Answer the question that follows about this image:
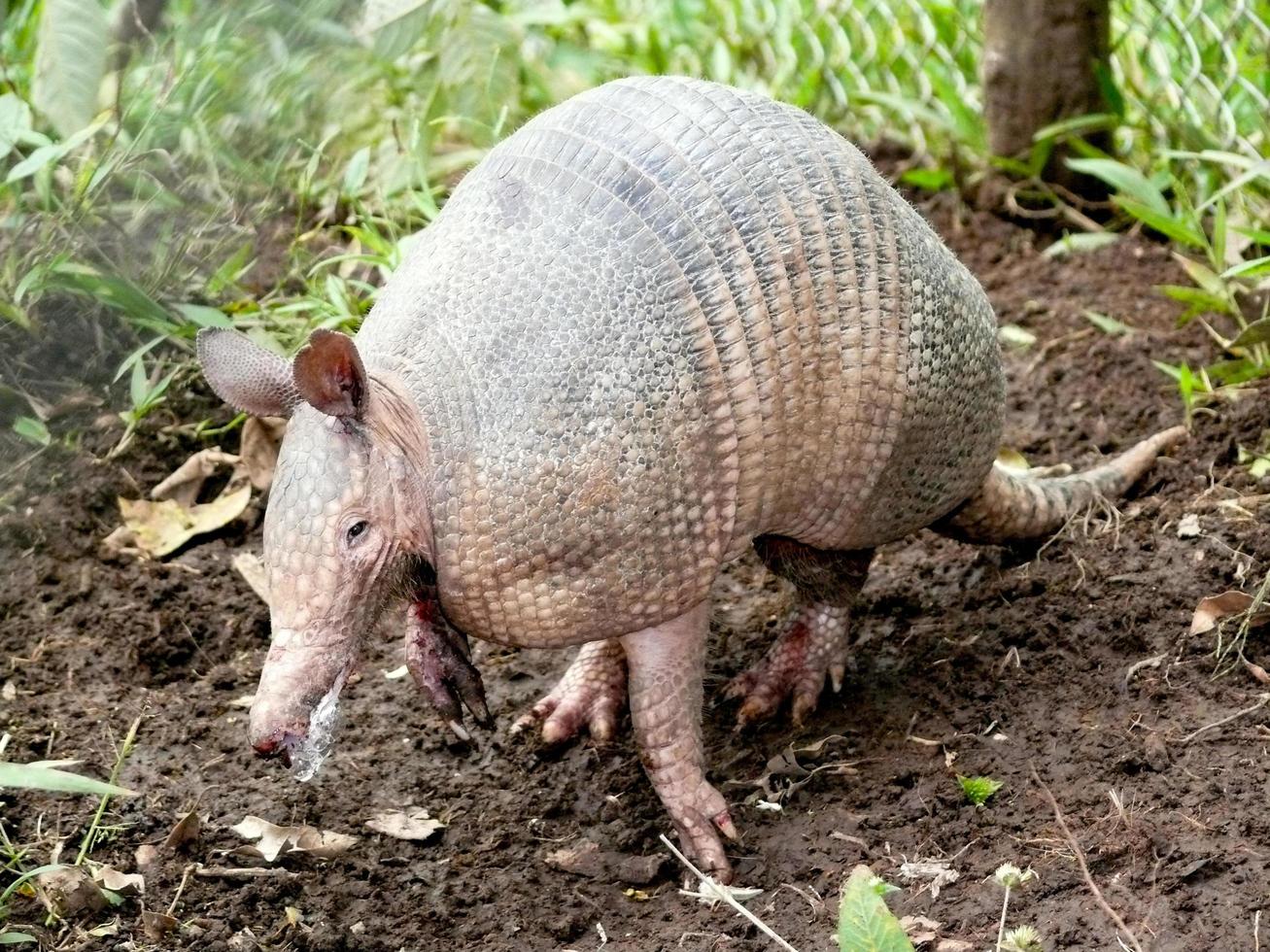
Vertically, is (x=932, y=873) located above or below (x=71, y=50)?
below

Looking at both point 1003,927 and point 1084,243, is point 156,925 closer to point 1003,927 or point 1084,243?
point 1003,927

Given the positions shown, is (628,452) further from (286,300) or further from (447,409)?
(286,300)

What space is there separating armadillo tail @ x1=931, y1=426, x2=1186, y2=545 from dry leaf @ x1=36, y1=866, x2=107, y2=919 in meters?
2.82

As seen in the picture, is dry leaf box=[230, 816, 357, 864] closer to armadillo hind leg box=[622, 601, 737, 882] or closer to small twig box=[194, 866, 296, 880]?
small twig box=[194, 866, 296, 880]

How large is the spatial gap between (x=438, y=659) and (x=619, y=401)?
2.88ft

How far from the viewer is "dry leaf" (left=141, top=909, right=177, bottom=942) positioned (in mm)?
4012

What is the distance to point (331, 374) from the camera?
361cm

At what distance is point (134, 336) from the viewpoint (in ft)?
18.8

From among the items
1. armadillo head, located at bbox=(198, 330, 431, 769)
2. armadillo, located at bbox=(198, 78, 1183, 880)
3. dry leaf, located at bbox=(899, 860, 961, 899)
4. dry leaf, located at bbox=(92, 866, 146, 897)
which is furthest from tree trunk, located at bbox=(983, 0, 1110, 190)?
dry leaf, located at bbox=(92, 866, 146, 897)

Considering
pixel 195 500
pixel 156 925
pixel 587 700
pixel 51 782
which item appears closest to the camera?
pixel 51 782

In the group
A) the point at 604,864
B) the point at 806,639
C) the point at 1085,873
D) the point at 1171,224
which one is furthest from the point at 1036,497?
the point at 604,864

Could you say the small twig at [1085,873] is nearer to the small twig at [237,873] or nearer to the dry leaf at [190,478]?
the small twig at [237,873]

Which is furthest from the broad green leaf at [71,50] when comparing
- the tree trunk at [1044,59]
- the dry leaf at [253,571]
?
the tree trunk at [1044,59]

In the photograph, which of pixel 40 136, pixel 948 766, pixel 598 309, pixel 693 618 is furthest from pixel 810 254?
pixel 40 136
